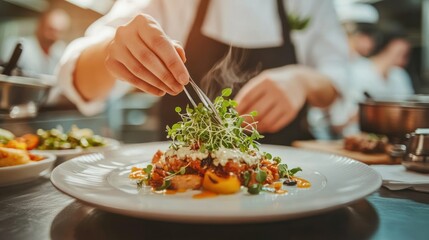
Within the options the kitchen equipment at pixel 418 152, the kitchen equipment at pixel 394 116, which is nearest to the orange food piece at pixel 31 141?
the kitchen equipment at pixel 418 152

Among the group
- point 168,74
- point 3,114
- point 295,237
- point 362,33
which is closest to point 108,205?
point 295,237

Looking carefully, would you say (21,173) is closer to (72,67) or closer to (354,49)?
(72,67)

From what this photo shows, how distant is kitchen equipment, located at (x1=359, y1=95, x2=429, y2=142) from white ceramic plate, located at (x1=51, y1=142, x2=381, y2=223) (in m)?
0.80

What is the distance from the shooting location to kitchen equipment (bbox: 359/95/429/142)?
Answer: 193cm

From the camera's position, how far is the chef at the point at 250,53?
2080 mm

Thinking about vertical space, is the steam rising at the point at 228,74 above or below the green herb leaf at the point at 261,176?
above

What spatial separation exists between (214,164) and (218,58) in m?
1.55

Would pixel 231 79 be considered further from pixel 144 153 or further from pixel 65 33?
pixel 65 33

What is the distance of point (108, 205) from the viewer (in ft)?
2.42

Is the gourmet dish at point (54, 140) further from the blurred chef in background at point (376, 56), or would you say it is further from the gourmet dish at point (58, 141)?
the blurred chef in background at point (376, 56)

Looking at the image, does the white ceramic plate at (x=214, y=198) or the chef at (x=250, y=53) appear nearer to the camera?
the white ceramic plate at (x=214, y=198)

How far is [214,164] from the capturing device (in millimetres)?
1133

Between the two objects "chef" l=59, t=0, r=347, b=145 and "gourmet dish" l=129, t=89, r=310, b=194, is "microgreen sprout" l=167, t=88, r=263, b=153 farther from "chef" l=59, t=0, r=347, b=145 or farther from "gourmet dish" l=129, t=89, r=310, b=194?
"chef" l=59, t=0, r=347, b=145

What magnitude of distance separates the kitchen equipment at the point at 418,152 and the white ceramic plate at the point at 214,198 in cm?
28
